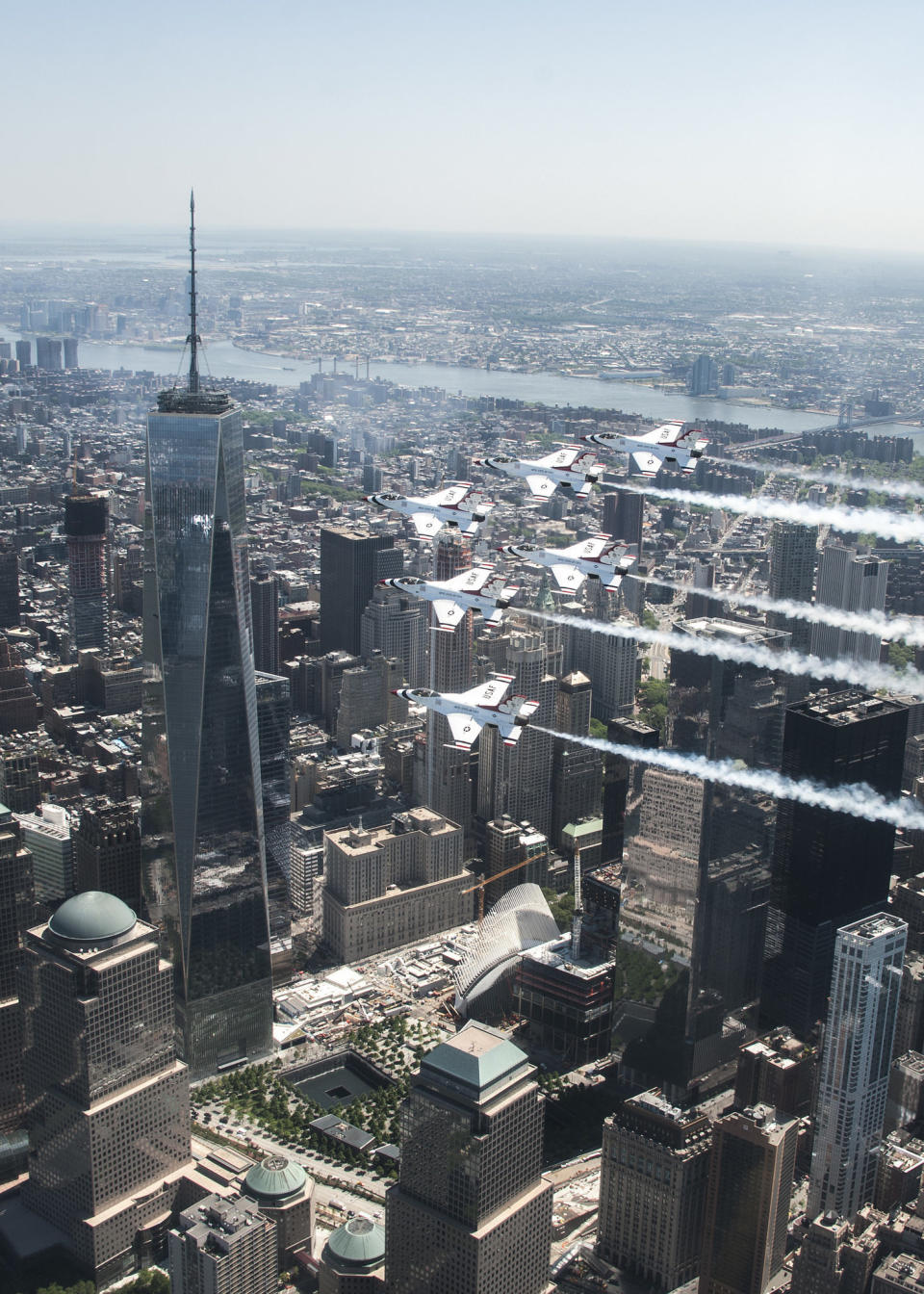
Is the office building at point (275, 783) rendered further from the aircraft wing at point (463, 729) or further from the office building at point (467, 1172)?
the office building at point (467, 1172)

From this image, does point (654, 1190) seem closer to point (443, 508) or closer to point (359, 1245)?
point (359, 1245)

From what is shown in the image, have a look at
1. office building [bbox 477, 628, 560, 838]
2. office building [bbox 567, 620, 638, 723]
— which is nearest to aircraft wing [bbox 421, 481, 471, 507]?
office building [bbox 477, 628, 560, 838]

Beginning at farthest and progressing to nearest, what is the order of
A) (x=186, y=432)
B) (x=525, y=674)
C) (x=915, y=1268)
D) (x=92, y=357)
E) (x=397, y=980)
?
(x=92, y=357) < (x=525, y=674) < (x=397, y=980) < (x=186, y=432) < (x=915, y=1268)

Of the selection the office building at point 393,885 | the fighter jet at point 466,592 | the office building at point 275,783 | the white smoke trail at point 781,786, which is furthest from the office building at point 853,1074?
the office building at point 393,885

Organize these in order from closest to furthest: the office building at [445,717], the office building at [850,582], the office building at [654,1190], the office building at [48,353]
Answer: the office building at [654,1190] → the office building at [445,717] → the office building at [850,582] → the office building at [48,353]

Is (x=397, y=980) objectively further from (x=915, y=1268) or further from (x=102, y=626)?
(x=102, y=626)

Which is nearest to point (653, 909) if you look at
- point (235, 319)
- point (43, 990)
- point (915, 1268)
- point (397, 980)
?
point (397, 980)

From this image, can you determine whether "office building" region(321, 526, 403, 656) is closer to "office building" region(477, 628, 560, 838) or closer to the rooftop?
"office building" region(477, 628, 560, 838)
